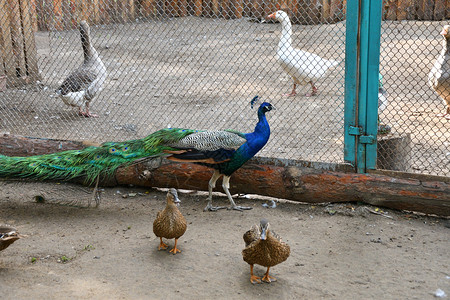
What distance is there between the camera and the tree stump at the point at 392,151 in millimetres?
5008

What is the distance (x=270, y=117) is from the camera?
7422mm

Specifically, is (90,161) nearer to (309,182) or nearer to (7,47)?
(309,182)

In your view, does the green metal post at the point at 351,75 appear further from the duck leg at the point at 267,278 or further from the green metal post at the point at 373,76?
the duck leg at the point at 267,278

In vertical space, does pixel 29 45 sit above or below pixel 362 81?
above

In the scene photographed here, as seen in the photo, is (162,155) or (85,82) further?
(85,82)

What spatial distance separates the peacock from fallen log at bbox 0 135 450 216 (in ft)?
0.99

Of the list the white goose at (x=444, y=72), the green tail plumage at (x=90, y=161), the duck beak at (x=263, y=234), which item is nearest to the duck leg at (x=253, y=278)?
the duck beak at (x=263, y=234)

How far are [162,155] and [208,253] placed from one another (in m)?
1.10

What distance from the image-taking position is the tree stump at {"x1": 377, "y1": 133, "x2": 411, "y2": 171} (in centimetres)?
501

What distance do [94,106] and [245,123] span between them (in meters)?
2.55

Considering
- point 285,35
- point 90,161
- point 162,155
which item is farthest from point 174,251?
point 285,35

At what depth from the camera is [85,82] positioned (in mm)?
7539

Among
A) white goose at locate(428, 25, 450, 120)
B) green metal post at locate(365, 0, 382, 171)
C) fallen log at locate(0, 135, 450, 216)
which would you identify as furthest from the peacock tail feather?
white goose at locate(428, 25, 450, 120)

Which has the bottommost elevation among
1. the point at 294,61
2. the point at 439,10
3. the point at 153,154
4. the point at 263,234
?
the point at 263,234
